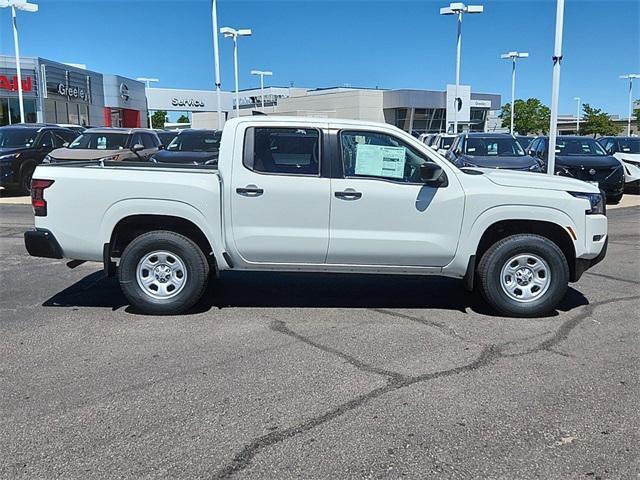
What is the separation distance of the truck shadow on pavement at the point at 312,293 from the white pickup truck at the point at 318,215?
1.83 ft

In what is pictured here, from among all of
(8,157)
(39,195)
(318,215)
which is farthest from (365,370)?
(8,157)

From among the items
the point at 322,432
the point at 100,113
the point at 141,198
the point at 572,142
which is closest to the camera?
the point at 322,432

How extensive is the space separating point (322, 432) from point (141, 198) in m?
3.14

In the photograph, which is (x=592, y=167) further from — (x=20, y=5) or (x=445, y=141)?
(x=20, y=5)

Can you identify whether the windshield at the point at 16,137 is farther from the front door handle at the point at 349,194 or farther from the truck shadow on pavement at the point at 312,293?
the front door handle at the point at 349,194

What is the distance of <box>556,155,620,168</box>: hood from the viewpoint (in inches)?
603

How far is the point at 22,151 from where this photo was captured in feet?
51.8

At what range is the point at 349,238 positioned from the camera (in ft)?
18.9

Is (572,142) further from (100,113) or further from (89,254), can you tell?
(100,113)

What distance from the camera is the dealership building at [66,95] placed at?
34.8 meters

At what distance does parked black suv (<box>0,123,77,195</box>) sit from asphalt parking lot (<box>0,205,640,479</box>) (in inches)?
393

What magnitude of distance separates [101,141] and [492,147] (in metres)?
10.4

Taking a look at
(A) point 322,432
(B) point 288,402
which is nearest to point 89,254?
(B) point 288,402

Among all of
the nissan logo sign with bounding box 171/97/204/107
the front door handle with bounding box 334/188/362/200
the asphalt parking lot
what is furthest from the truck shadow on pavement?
→ the nissan logo sign with bounding box 171/97/204/107
